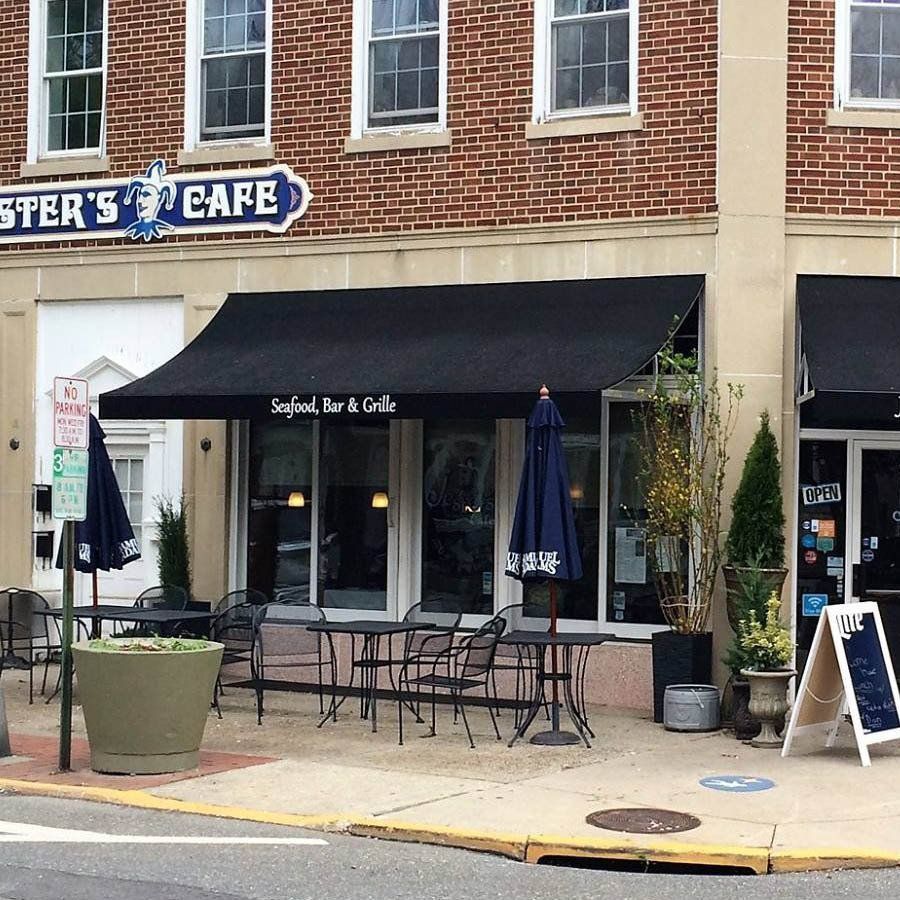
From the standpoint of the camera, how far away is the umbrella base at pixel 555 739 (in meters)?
11.9

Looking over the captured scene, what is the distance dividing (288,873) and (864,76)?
27.8 ft

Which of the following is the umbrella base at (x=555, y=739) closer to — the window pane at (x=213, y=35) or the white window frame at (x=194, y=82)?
the white window frame at (x=194, y=82)

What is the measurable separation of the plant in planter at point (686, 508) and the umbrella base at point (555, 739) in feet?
3.64

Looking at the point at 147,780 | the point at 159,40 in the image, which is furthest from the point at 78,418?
the point at 159,40

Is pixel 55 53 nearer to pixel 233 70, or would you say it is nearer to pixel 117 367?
pixel 233 70

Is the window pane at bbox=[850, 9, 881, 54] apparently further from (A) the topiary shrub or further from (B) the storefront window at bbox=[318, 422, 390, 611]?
(B) the storefront window at bbox=[318, 422, 390, 611]

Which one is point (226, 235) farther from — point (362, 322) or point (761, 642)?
point (761, 642)

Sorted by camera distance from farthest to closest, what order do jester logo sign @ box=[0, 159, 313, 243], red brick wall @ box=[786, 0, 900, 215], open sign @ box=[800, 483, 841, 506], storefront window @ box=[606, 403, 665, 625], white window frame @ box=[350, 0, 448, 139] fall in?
jester logo sign @ box=[0, 159, 313, 243], white window frame @ box=[350, 0, 448, 139], storefront window @ box=[606, 403, 665, 625], open sign @ box=[800, 483, 841, 506], red brick wall @ box=[786, 0, 900, 215]

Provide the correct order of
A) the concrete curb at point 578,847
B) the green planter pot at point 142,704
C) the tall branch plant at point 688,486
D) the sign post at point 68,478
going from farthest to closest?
the tall branch plant at point 688,486
the sign post at point 68,478
the green planter pot at point 142,704
the concrete curb at point 578,847

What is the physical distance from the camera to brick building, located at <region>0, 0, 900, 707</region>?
13.2 m

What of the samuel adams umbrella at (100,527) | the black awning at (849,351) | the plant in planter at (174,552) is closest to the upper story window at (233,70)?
the samuel adams umbrella at (100,527)

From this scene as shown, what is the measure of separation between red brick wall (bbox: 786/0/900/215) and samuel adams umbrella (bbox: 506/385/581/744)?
3.05 metres

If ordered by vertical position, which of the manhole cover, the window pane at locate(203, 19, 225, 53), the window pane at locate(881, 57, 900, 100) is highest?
the window pane at locate(203, 19, 225, 53)

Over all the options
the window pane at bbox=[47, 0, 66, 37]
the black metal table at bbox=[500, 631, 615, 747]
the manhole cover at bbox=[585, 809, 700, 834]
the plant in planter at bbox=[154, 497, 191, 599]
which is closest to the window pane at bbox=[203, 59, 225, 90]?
the window pane at bbox=[47, 0, 66, 37]
